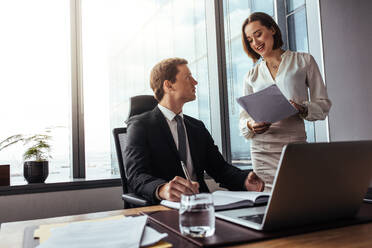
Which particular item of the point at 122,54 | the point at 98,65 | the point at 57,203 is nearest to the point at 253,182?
the point at 57,203

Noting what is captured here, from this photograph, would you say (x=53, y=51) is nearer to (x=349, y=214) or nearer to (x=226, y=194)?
(x=226, y=194)

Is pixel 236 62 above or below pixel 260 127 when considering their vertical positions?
above

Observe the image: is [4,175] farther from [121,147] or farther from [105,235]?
[105,235]

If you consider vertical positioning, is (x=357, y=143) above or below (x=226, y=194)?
above

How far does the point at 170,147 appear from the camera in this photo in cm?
176

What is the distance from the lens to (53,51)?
2748 millimetres

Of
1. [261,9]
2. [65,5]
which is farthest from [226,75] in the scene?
[65,5]

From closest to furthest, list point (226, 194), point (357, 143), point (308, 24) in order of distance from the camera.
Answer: point (357, 143)
point (226, 194)
point (308, 24)

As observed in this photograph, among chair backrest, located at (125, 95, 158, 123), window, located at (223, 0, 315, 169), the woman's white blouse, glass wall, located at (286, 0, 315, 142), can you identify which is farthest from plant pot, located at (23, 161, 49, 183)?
glass wall, located at (286, 0, 315, 142)

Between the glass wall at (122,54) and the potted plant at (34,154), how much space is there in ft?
1.18

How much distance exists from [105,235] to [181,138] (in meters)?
1.18

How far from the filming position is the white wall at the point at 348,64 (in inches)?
112

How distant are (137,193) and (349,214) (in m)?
Answer: 0.95

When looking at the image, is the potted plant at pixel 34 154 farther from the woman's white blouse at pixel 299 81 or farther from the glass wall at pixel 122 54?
the woman's white blouse at pixel 299 81
